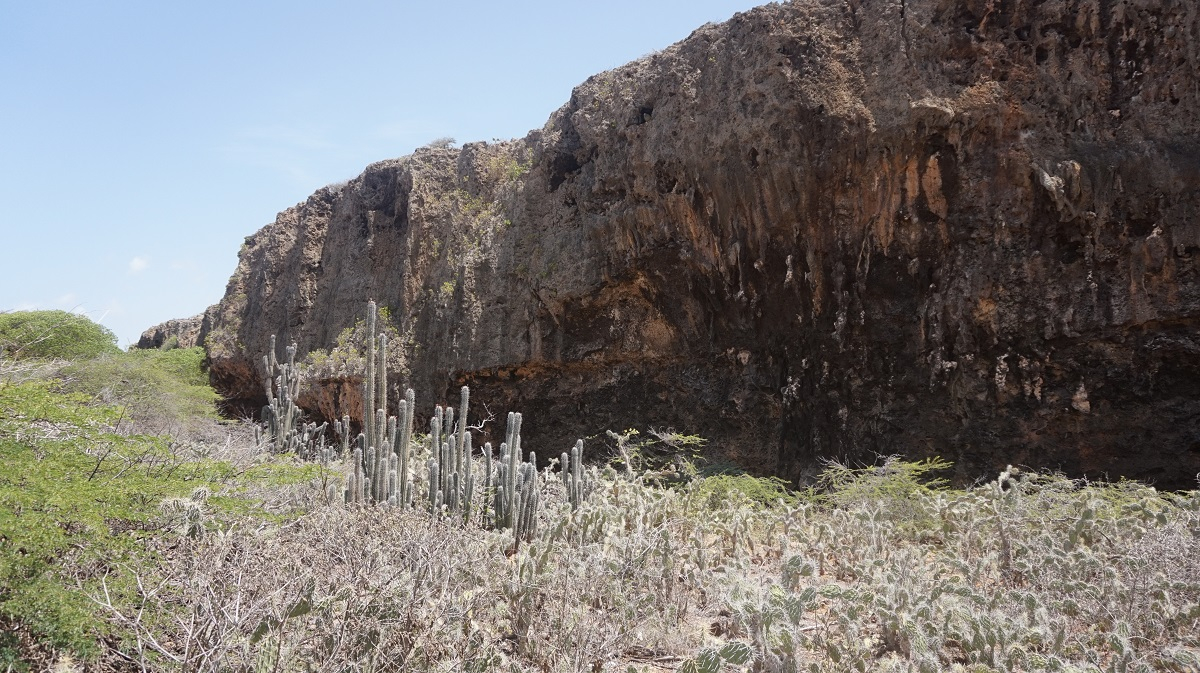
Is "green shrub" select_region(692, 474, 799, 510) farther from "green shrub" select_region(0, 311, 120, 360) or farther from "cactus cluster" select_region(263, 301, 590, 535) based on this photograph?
"green shrub" select_region(0, 311, 120, 360)

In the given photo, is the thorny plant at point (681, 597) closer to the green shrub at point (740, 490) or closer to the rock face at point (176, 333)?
the green shrub at point (740, 490)

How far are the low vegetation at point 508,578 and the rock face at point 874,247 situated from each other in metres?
2.68

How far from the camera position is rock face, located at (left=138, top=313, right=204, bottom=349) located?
28250 millimetres

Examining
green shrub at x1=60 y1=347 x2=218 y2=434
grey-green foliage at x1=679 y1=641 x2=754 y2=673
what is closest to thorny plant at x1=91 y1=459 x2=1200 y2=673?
grey-green foliage at x1=679 y1=641 x2=754 y2=673

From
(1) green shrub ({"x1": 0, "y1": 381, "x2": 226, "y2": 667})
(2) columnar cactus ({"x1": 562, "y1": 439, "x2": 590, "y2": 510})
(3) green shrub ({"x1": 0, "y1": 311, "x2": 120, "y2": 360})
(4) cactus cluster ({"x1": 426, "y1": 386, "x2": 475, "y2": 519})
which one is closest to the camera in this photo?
(1) green shrub ({"x1": 0, "y1": 381, "x2": 226, "y2": 667})

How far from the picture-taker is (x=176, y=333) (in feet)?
97.7

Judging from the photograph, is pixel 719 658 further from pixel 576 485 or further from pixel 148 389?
pixel 148 389

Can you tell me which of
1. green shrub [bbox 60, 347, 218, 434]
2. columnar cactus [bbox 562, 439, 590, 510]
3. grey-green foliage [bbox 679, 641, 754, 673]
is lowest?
grey-green foliage [bbox 679, 641, 754, 673]

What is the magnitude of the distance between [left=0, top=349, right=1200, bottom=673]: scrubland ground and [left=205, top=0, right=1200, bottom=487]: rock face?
2803 millimetres

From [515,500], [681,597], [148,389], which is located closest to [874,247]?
[515,500]

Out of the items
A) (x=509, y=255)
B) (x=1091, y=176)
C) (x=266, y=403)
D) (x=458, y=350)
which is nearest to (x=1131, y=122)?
(x=1091, y=176)

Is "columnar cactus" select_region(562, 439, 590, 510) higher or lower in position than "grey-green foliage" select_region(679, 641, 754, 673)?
higher

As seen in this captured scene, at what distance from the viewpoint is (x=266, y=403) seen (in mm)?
22312

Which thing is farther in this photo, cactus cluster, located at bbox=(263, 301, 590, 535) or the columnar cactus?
the columnar cactus
